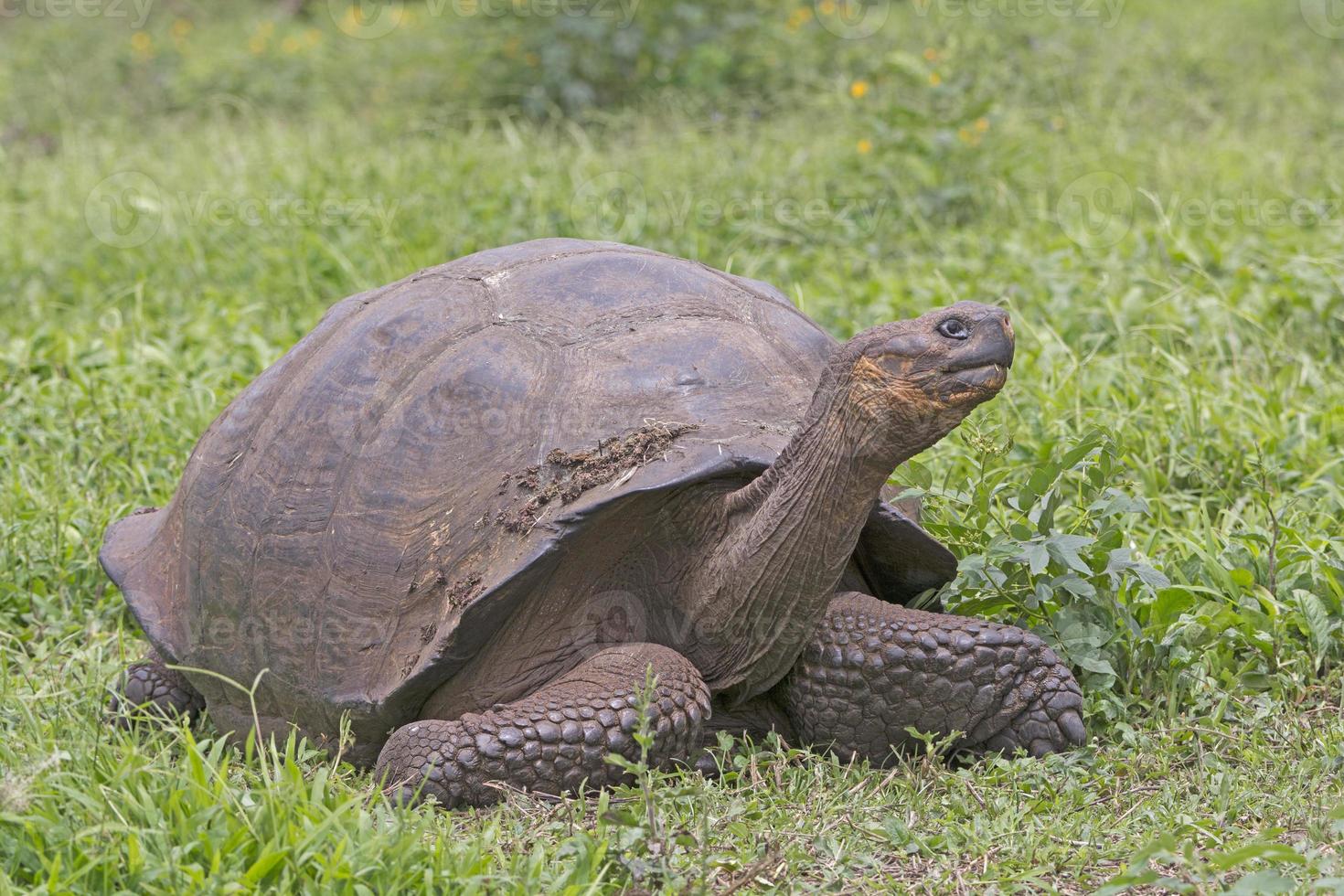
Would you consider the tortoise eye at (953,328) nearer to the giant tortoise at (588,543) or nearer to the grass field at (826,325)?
the giant tortoise at (588,543)

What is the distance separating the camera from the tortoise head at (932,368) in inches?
98.0

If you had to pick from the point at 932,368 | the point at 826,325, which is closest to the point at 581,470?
the point at 932,368

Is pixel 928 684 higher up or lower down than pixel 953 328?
lower down

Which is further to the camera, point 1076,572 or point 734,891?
point 1076,572

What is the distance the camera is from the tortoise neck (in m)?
2.61

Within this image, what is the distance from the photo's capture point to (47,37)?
1127cm

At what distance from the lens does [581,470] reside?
2807mm

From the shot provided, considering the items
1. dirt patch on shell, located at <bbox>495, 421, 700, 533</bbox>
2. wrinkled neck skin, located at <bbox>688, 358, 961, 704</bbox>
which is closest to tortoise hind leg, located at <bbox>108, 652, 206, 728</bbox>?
dirt patch on shell, located at <bbox>495, 421, 700, 533</bbox>

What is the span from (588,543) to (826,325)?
2561 mm

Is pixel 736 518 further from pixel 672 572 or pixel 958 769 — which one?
pixel 958 769

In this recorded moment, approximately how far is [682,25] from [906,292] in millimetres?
3860

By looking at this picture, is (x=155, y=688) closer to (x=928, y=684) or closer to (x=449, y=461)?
(x=449, y=461)

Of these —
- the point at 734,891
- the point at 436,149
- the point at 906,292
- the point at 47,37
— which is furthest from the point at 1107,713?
the point at 47,37

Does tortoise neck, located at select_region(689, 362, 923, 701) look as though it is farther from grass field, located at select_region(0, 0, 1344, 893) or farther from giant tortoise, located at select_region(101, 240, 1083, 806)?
grass field, located at select_region(0, 0, 1344, 893)
